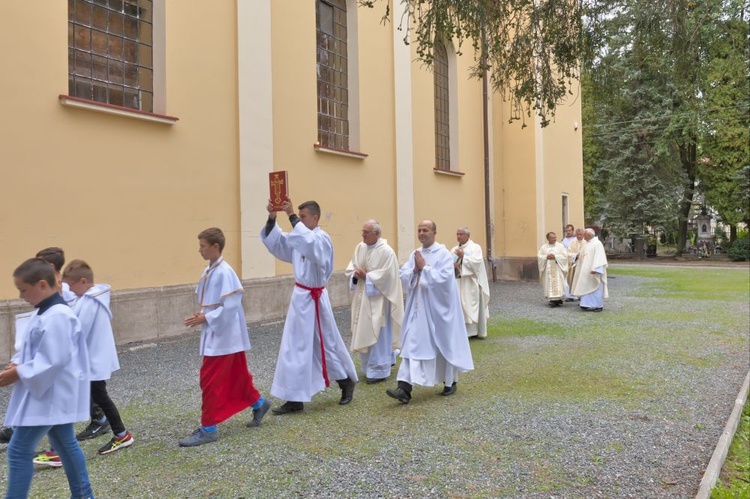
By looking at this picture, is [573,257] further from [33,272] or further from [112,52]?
[33,272]

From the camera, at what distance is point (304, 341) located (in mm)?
5309

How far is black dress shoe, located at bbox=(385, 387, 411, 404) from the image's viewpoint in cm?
547

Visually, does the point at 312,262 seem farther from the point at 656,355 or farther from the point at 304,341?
the point at 656,355

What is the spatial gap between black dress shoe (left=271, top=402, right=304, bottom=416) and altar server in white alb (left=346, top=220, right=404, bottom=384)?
1.28 meters

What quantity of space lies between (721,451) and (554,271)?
9.53 metres

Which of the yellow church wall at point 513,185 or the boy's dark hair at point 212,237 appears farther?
the yellow church wall at point 513,185

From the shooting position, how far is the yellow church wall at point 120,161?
7539mm

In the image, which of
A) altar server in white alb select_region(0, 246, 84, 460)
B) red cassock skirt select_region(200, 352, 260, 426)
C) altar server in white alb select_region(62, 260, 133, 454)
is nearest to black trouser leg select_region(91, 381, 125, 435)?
altar server in white alb select_region(62, 260, 133, 454)

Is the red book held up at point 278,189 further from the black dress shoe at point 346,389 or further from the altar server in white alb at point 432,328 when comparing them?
the black dress shoe at point 346,389

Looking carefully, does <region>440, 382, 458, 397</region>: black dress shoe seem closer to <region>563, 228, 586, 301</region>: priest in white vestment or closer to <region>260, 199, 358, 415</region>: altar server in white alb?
<region>260, 199, 358, 415</region>: altar server in white alb

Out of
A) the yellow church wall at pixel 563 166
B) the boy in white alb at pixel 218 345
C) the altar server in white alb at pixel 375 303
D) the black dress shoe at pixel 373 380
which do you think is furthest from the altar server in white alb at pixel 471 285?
the yellow church wall at pixel 563 166

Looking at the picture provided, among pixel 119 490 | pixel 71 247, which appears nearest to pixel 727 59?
pixel 119 490

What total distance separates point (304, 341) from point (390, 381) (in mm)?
1649

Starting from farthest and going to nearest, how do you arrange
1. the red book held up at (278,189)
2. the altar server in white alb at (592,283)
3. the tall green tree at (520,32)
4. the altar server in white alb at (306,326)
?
the altar server in white alb at (592,283)
the tall green tree at (520,32)
the altar server in white alb at (306,326)
the red book held up at (278,189)
